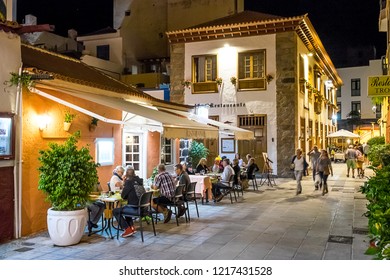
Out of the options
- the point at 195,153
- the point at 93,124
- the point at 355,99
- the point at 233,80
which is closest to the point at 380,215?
the point at 93,124

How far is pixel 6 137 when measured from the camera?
7.22m

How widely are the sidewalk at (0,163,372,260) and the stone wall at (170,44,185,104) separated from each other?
11.8m

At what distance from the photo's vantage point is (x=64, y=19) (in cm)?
3003

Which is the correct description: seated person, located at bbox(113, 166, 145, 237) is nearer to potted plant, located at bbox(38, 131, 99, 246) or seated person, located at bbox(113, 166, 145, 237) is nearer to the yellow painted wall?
potted plant, located at bbox(38, 131, 99, 246)

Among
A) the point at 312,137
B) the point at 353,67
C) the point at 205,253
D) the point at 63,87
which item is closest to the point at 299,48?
the point at 312,137

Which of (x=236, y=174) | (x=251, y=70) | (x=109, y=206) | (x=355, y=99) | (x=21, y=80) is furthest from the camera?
(x=355, y=99)

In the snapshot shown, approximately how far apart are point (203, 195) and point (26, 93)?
19.2 ft

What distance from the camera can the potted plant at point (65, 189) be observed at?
687 centimetres

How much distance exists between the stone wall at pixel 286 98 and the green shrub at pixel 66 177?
45.5 ft

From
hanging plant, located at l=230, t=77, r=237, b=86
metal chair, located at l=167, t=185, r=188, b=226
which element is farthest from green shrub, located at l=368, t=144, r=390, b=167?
hanging plant, located at l=230, t=77, r=237, b=86

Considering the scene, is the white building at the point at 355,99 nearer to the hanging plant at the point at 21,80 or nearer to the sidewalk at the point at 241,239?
the sidewalk at the point at 241,239

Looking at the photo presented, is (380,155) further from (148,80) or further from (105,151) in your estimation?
(148,80)

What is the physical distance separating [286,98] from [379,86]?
10847mm

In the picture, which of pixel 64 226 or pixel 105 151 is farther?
pixel 105 151
